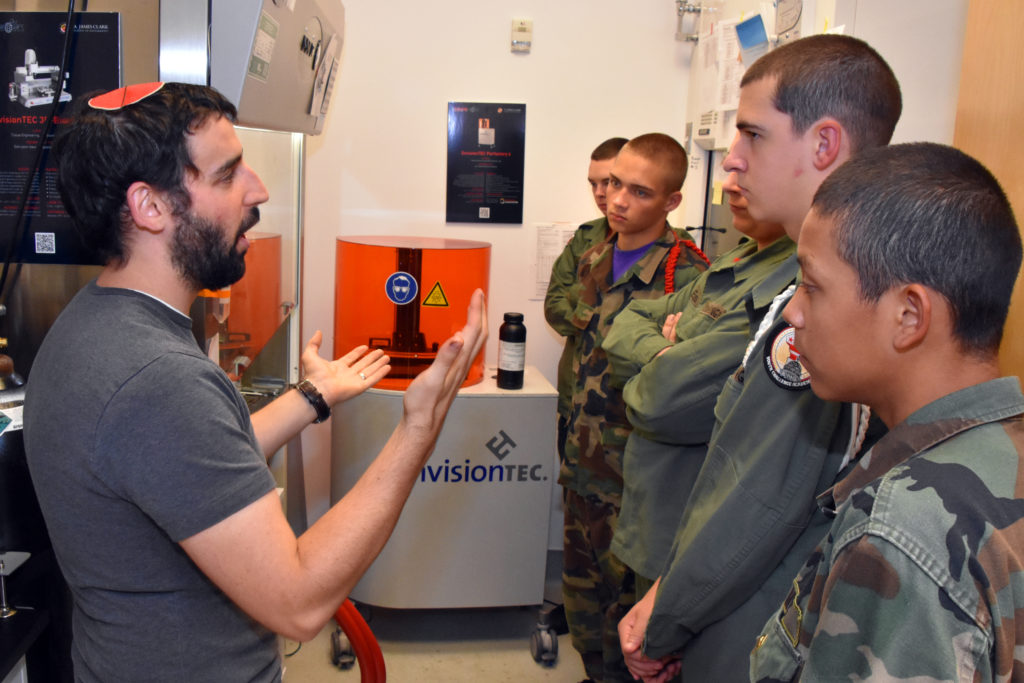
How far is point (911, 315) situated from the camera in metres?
0.76

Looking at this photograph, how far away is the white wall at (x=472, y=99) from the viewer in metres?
3.13

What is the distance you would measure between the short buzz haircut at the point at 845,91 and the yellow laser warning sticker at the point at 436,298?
4.95 feet

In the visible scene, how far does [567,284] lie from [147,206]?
6.90ft

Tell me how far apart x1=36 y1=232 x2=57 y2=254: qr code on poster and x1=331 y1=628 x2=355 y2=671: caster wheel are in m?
1.76

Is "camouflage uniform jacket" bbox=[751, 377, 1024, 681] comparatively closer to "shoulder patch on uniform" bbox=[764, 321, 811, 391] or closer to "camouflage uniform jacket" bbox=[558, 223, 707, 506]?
"shoulder patch on uniform" bbox=[764, 321, 811, 391]

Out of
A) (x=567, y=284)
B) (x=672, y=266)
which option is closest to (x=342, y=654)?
(x=567, y=284)

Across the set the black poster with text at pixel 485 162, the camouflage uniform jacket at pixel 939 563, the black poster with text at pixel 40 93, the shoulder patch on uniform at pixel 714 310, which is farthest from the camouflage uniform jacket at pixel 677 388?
the black poster with text at pixel 485 162

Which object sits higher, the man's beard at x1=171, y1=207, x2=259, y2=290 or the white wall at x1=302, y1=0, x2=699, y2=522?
the white wall at x1=302, y1=0, x2=699, y2=522

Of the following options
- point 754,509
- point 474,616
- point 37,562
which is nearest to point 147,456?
point 37,562

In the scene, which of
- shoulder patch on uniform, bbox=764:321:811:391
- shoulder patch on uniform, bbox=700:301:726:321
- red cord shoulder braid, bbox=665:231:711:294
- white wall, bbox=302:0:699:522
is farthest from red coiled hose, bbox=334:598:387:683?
white wall, bbox=302:0:699:522

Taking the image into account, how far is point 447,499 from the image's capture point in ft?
8.66

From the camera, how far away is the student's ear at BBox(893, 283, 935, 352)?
2.44ft

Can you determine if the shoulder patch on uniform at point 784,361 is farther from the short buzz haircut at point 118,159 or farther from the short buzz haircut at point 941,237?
the short buzz haircut at point 118,159

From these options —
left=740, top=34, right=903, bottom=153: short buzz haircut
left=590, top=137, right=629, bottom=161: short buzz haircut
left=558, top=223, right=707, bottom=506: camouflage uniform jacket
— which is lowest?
left=558, top=223, right=707, bottom=506: camouflage uniform jacket
